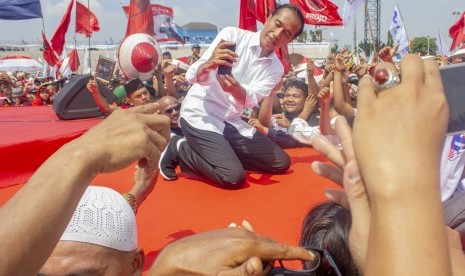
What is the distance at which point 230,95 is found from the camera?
301cm

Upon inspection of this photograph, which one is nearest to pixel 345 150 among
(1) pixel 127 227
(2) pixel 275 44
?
(1) pixel 127 227

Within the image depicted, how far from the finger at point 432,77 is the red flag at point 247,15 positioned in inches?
207

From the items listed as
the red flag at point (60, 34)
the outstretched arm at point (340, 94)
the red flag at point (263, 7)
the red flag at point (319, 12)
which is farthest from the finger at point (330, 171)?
the red flag at point (60, 34)

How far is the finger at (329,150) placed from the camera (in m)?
0.69

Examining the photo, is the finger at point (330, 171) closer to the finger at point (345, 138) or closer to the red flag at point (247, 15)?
the finger at point (345, 138)

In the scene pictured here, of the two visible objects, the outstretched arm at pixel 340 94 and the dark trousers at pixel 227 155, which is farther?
the outstretched arm at pixel 340 94

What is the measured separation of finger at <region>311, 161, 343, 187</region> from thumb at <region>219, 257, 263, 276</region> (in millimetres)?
174

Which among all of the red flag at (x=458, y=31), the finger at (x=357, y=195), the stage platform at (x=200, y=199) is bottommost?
the stage platform at (x=200, y=199)

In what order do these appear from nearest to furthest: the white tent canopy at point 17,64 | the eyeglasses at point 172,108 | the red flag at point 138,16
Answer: the eyeglasses at point 172,108, the red flag at point 138,16, the white tent canopy at point 17,64

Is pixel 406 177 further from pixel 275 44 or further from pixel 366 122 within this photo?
pixel 275 44

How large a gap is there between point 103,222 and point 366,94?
81 cm

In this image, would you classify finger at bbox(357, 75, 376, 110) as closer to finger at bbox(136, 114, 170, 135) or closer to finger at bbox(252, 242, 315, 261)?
finger at bbox(252, 242, 315, 261)

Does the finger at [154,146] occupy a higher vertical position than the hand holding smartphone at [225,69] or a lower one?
lower

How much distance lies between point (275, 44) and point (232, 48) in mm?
515
